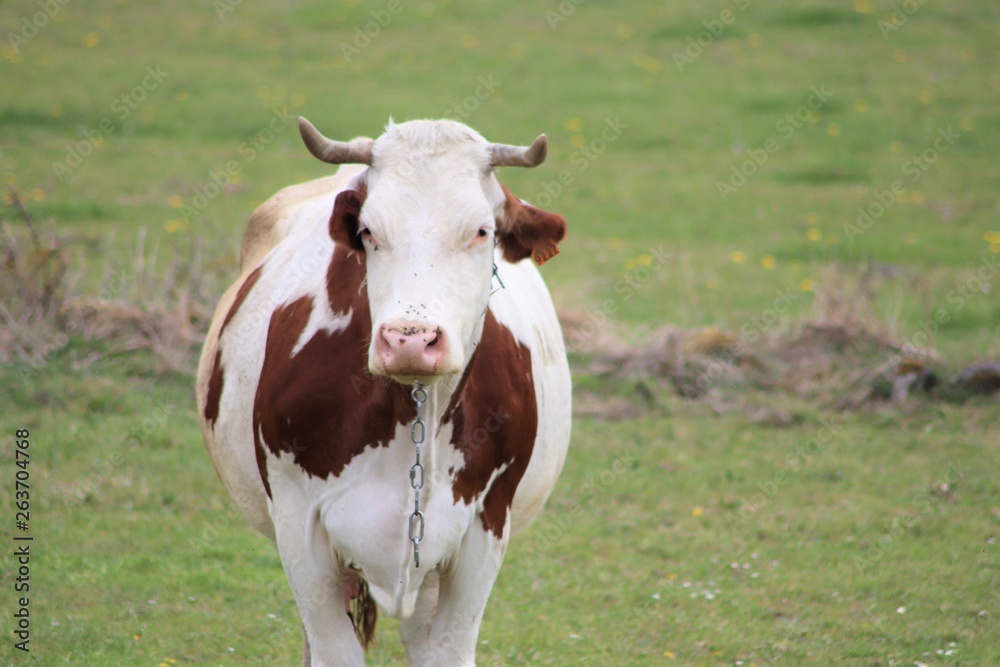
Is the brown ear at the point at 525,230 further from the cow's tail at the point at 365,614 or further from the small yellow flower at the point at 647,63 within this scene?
the small yellow flower at the point at 647,63

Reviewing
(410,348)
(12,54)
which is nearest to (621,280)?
(410,348)

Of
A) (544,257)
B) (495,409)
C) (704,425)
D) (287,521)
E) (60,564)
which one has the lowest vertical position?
(704,425)

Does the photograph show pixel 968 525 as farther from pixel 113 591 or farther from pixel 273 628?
pixel 113 591

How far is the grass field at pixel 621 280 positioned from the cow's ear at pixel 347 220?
2.52 m

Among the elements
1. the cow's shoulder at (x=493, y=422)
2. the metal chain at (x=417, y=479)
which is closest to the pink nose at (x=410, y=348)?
the metal chain at (x=417, y=479)

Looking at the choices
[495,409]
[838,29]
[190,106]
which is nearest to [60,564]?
[495,409]

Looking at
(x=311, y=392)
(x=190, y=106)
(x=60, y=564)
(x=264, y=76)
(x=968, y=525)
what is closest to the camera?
(x=311, y=392)

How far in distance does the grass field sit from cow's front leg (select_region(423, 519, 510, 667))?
1.59m

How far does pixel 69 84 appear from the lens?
17.7 metres

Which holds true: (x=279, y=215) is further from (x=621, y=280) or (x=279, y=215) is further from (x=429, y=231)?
(x=621, y=280)

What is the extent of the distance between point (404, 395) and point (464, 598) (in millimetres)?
787

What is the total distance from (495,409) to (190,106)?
47.7 ft

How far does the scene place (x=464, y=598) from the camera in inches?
161

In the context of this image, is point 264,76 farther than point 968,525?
Yes
